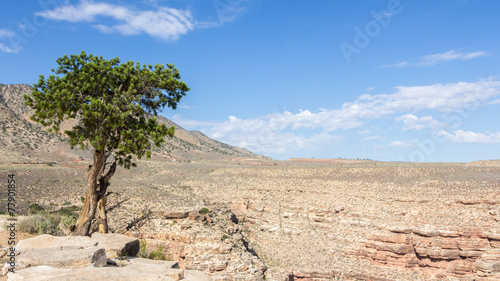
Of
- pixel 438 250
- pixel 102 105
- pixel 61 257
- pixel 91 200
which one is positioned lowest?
pixel 438 250

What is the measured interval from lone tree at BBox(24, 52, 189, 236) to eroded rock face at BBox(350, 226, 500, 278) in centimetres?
1925

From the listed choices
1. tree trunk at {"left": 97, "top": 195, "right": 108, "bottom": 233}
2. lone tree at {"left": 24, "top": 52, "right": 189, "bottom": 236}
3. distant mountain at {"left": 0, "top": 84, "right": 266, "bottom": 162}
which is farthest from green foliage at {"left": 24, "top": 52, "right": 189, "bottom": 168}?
distant mountain at {"left": 0, "top": 84, "right": 266, "bottom": 162}

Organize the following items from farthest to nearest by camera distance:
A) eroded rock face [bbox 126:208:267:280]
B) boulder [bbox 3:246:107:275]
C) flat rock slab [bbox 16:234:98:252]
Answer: eroded rock face [bbox 126:208:267:280] → flat rock slab [bbox 16:234:98:252] → boulder [bbox 3:246:107:275]

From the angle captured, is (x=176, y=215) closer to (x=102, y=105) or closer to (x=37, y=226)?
(x=37, y=226)

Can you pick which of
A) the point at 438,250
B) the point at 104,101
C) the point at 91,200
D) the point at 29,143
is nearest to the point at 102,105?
the point at 104,101

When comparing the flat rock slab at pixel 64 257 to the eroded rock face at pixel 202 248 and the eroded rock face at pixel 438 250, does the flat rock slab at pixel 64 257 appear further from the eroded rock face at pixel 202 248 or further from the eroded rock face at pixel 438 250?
the eroded rock face at pixel 438 250

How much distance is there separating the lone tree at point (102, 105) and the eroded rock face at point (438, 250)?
19.3m

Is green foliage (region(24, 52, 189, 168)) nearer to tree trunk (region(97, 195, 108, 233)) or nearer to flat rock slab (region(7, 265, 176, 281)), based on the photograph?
tree trunk (region(97, 195, 108, 233))

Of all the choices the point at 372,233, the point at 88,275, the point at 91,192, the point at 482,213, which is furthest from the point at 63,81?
the point at 482,213

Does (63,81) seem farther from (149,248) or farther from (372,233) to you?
(372,233)

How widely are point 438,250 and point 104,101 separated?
2390 centimetres

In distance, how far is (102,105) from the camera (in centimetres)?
1302

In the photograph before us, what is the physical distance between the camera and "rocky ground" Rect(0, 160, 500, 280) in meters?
20.2

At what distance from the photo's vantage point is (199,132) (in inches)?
7106
